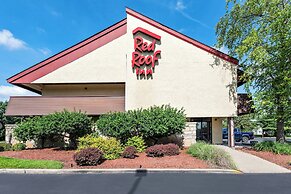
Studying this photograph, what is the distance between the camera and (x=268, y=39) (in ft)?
49.3

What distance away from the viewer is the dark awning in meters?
16.7

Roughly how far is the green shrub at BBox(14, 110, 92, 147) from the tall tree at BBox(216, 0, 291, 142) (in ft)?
35.7

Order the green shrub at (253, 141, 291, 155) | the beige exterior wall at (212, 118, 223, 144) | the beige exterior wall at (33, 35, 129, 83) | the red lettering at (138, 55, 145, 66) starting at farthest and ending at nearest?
the beige exterior wall at (212, 118, 223, 144) → the beige exterior wall at (33, 35, 129, 83) → the red lettering at (138, 55, 145, 66) → the green shrub at (253, 141, 291, 155)

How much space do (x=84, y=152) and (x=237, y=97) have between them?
37.7 feet

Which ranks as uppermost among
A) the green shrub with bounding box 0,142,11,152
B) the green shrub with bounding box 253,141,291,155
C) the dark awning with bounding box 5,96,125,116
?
the dark awning with bounding box 5,96,125,116

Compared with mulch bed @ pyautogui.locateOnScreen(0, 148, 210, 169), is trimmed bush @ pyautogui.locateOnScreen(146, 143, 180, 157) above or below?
above

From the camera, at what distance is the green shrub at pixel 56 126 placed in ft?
45.2

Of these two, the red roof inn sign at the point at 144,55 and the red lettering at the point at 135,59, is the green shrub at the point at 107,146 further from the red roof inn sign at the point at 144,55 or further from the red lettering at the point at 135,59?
the red lettering at the point at 135,59

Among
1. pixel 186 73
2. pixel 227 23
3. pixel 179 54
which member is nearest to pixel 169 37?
pixel 179 54

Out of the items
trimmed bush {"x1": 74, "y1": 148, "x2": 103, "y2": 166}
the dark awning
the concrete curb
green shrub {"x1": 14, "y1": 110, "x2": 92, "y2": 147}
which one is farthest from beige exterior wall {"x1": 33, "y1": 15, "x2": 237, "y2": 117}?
the concrete curb

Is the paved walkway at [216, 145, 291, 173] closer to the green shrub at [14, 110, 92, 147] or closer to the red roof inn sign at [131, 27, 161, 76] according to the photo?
the red roof inn sign at [131, 27, 161, 76]

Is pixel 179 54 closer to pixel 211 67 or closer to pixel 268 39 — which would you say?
pixel 211 67

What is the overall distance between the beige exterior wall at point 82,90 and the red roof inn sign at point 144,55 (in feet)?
10.1

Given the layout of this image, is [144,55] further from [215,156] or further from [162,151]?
[215,156]
